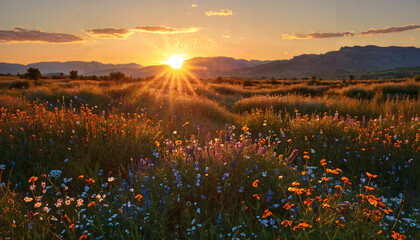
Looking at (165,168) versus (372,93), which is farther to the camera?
(372,93)

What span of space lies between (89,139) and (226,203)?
3.00 m

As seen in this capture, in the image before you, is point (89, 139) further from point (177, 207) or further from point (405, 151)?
point (405, 151)

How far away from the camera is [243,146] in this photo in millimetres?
3984

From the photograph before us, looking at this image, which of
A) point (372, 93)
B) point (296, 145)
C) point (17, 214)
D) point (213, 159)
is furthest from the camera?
point (372, 93)

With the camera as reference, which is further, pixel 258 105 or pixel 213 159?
pixel 258 105

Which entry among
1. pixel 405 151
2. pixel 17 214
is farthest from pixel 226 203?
pixel 405 151

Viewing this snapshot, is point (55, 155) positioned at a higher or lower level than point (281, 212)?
higher

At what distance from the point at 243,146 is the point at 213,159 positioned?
0.57 metres

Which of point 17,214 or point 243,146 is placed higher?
point 243,146

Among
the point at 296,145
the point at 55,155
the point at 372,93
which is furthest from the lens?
the point at 372,93

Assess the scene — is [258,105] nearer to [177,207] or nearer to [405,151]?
[405,151]

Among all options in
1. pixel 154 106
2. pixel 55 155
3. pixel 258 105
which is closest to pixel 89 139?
pixel 55 155

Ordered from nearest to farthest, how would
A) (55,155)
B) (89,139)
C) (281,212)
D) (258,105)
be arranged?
1. (281,212)
2. (55,155)
3. (89,139)
4. (258,105)

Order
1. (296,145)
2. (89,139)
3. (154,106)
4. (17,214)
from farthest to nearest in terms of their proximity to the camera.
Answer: (154,106) → (296,145) → (89,139) → (17,214)
